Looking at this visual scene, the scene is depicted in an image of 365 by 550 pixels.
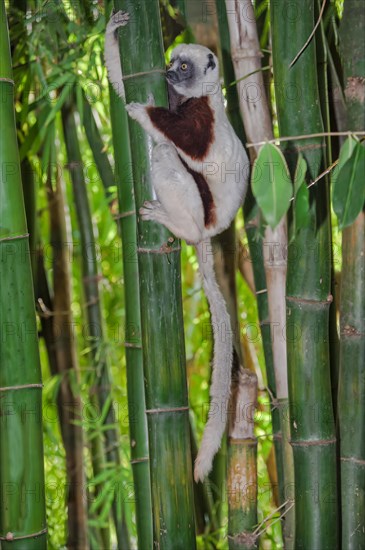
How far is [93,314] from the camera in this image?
7.42 ft

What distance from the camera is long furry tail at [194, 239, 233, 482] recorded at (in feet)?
4.66

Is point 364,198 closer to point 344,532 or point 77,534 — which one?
point 344,532

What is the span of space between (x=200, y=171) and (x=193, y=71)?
0.24 m

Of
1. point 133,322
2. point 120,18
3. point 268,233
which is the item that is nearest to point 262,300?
point 268,233

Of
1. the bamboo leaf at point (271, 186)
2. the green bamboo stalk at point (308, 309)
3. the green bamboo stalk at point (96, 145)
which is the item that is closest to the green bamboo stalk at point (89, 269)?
the green bamboo stalk at point (96, 145)

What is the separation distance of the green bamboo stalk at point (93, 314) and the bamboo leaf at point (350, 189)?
1.25 m

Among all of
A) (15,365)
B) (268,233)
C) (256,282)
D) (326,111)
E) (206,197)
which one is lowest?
(15,365)

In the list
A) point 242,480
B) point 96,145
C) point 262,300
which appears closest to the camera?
point 242,480

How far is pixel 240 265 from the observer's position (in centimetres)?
224

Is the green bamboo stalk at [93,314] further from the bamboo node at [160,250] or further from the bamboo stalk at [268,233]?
the bamboo node at [160,250]

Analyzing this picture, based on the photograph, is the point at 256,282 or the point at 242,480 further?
the point at 256,282

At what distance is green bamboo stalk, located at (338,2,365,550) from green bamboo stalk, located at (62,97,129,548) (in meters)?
0.92

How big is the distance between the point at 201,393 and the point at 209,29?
1263 mm

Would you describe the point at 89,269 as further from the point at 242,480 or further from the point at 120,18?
the point at 120,18
